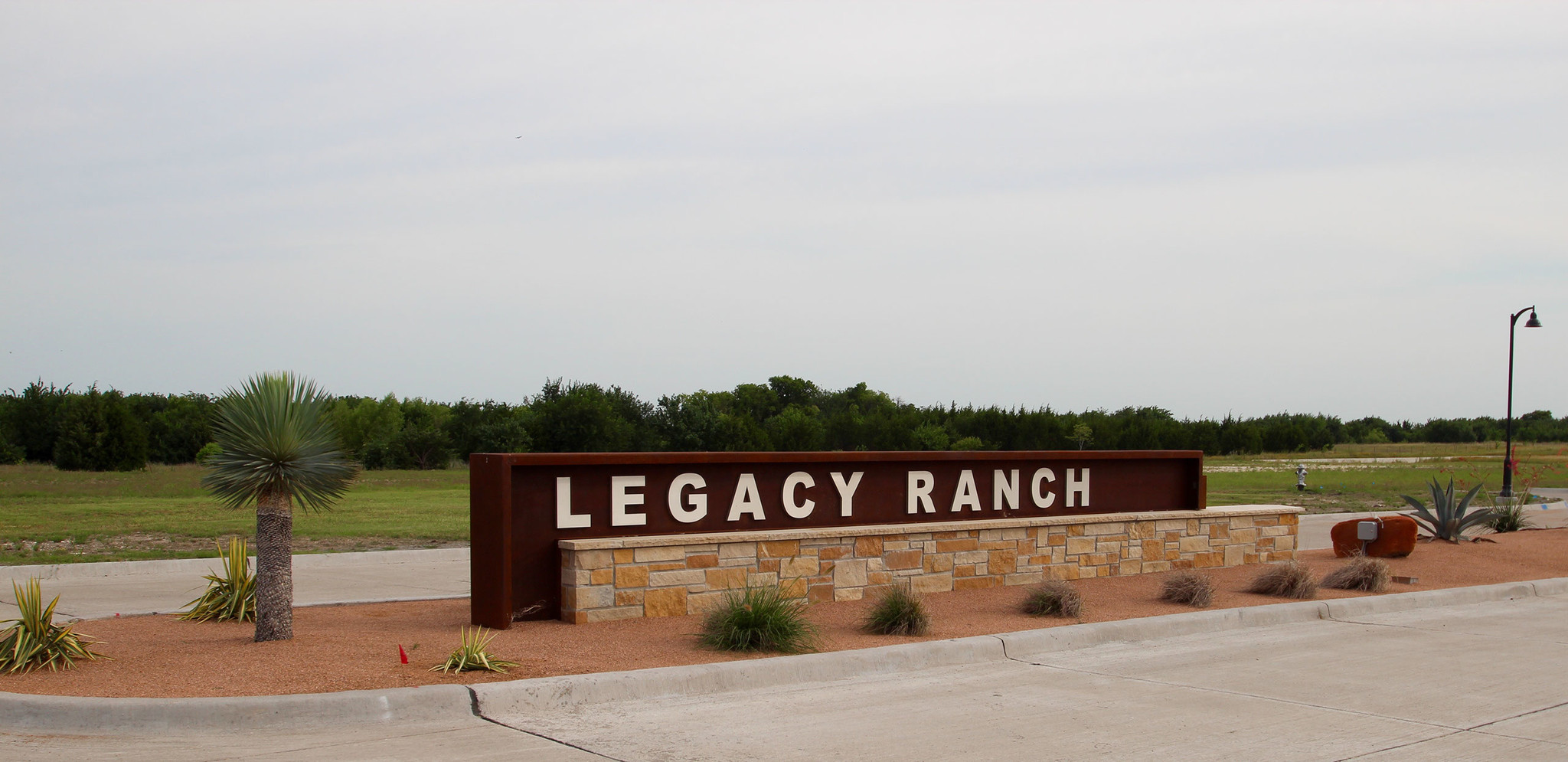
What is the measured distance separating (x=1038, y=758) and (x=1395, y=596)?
775 centimetres

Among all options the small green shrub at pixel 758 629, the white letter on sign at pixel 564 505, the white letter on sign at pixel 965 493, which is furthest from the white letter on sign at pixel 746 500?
the white letter on sign at pixel 965 493

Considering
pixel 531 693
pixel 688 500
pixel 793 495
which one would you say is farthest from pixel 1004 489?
pixel 531 693

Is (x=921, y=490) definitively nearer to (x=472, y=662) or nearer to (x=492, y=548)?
(x=492, y=548)

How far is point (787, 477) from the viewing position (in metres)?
11.8

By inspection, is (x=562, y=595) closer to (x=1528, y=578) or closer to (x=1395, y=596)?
(x=1395, y=596)

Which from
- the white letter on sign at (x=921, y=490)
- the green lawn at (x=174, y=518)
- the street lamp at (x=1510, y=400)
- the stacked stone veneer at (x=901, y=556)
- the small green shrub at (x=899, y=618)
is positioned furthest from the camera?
the street lamp at (x=1510, y=400)

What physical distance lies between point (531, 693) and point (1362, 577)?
9.43 meters

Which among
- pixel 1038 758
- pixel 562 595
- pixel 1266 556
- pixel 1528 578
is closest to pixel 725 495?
pixel 562 595

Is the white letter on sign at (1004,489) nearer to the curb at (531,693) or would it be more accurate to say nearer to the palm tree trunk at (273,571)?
the curb at (531,693)

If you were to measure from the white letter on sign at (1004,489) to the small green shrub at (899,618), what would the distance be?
364cm

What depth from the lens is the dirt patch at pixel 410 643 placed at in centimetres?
739

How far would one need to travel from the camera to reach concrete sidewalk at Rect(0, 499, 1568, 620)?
12.0m

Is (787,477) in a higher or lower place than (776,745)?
higher

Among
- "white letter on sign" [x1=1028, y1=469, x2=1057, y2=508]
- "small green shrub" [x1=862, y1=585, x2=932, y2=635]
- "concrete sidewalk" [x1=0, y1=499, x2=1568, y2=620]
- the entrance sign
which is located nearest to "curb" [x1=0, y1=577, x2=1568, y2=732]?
"small green shrub" [x1=862, y1=585, x2=932, y2=635]
